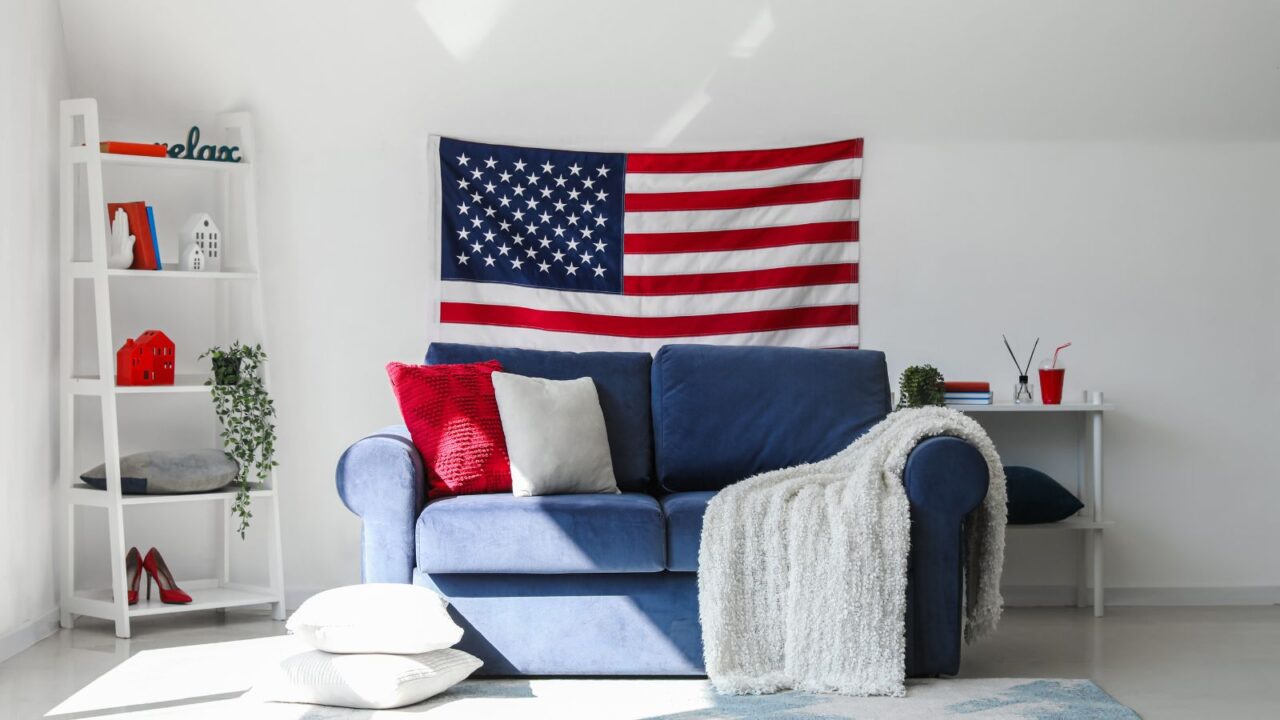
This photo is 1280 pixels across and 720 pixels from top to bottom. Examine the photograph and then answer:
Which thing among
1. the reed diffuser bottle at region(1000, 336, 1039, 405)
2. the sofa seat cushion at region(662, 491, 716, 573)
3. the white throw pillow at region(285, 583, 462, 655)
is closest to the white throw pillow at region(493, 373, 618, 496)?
the sofa seat cushion at region(662, 491, 716, 573)

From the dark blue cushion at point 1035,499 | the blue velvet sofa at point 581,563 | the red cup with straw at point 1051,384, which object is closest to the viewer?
the blue velvet sofa at point 581,563

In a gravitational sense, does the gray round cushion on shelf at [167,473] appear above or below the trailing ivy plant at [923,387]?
below

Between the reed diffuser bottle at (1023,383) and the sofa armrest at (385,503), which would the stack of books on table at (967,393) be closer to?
the reed diffuser bottle at (1023,383)

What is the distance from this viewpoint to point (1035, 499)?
158 inches

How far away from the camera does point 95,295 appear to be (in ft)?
12.7

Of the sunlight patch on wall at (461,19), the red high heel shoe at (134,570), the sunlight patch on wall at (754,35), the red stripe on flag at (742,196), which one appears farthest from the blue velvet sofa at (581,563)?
the sunlight patch on wall at (754,35)

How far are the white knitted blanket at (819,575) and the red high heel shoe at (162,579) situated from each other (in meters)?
1.96

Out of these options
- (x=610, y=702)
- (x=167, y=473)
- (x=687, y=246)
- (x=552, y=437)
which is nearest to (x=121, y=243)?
(x=167, y=473)

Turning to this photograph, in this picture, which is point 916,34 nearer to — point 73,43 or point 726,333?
point 726,333

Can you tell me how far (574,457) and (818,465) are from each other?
72 centimetres

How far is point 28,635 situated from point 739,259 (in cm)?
274

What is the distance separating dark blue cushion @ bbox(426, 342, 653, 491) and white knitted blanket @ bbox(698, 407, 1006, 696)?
64 cm

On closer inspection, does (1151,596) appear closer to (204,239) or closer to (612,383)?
(612,383)

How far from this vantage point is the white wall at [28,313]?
347cm
